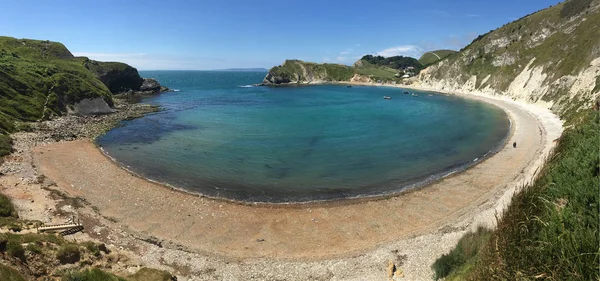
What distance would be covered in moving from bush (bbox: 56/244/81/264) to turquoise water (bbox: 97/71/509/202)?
15.8 metres

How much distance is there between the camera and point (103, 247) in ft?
69.3

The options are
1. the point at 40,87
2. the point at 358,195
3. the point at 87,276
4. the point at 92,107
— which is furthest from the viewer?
the point at 92,107

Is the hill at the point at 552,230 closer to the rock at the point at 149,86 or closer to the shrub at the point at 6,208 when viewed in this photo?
the shrub at the point at 6,208

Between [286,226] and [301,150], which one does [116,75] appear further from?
[286,226]

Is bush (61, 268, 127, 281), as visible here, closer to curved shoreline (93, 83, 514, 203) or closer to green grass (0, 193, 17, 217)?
green grass (0, 193, 17, 217)

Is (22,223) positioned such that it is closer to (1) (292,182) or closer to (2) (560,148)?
(1) (292,182)

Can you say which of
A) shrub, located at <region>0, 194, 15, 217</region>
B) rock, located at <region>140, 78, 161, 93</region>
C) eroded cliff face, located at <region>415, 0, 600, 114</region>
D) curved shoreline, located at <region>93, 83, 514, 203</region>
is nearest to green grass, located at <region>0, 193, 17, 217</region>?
shrub, located at <region>0, 194, 15, 217</region>

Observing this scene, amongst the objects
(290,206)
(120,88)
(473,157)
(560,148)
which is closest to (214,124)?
(290,206)

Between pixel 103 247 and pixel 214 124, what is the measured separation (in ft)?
176

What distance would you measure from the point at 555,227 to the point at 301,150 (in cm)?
4329

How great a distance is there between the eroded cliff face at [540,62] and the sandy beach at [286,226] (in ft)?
132

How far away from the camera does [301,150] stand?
164 ft

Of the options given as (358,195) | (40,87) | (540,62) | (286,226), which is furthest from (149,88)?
(540,62)

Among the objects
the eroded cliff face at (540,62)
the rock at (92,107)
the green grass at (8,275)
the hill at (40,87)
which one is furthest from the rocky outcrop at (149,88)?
the green grass at (8,275)
